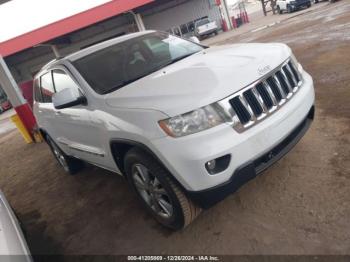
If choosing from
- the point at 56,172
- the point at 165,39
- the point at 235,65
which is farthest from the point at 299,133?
the point at 56,172

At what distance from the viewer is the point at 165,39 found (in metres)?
4.19

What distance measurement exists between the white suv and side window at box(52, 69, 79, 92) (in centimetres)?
4

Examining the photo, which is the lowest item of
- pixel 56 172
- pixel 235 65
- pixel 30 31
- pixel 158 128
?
pixel 56 172

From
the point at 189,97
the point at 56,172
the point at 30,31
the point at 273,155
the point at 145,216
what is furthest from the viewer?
the point at 30,31

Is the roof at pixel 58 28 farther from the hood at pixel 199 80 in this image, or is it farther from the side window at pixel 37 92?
the hood at pixel 199 80

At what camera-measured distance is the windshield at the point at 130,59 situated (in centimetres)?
338

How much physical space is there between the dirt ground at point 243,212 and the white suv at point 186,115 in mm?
363

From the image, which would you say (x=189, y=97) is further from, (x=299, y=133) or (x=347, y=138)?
(x=347, y=138)

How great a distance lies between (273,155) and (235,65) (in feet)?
2.82

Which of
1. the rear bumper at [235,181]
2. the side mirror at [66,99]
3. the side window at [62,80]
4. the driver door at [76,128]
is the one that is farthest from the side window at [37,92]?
the rear bumper at [235,181]

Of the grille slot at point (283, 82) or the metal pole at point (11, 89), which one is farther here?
the metal pole at point (11, 89)

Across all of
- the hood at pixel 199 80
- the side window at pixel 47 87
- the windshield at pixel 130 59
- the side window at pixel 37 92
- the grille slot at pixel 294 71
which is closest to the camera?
the hood at pixel 199 80

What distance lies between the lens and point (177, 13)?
30203mm

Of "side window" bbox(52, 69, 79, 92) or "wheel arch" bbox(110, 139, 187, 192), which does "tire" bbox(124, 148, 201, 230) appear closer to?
"wheel arch" bbox(110, 139, 187, 192)
